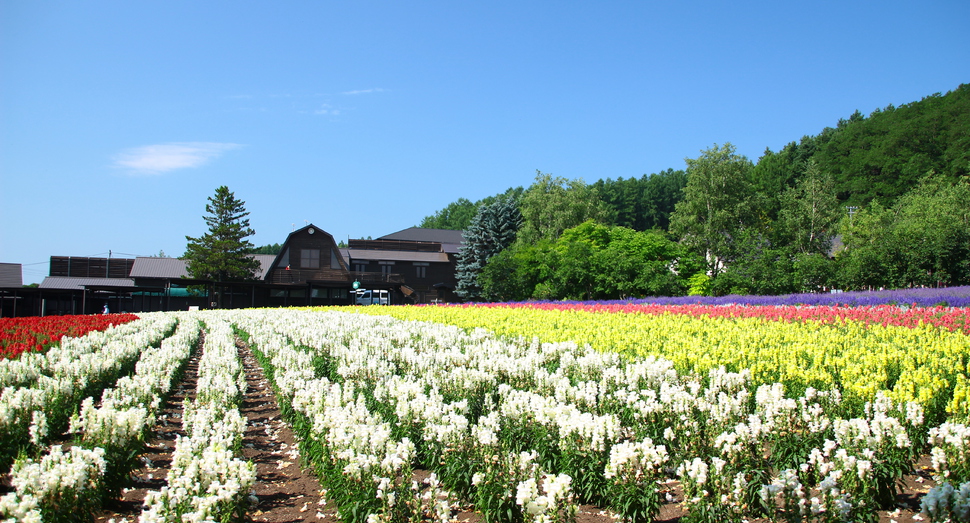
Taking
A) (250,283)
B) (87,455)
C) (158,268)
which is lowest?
(87,455)

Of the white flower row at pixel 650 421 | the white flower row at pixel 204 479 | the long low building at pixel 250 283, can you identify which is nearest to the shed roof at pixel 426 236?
the long low building at pixel 250 283

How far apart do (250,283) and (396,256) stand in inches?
806

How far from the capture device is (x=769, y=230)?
52438 mm

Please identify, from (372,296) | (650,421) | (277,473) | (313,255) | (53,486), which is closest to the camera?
(53,486)

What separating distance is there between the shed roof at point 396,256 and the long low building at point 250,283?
0.36 feet

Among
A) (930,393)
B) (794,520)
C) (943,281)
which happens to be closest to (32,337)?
(794,520)

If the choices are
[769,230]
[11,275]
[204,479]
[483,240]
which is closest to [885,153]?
[769,230]

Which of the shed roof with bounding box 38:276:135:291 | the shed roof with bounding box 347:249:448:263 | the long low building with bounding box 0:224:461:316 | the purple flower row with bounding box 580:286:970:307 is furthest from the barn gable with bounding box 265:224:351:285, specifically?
the purple flower row with bounding box 580:286:970:307

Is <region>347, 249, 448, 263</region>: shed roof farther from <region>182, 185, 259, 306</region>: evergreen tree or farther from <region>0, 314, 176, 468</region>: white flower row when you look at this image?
<region>0, 314, 176, 468</region>: white flower row

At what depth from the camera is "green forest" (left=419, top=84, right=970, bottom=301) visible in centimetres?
3294

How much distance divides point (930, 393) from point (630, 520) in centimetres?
406

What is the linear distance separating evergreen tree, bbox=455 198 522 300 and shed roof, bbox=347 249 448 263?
469 cm

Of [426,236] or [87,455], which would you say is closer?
[87,455]

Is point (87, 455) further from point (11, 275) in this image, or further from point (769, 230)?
point (11, 275)
